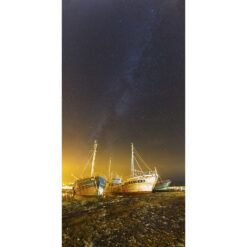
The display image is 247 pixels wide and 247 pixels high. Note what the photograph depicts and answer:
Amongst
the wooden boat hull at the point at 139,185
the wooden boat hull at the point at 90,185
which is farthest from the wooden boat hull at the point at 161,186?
the wooden boat hull at the point at 90,185

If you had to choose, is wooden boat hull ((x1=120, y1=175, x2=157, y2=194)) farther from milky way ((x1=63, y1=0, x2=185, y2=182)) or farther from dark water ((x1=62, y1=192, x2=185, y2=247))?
milky way ((x1=63, y1=0, x2=185, y2=182))

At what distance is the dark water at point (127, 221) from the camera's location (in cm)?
311

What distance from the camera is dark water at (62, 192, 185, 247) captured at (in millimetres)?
3106

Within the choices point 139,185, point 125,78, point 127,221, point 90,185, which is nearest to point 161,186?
point 139,185

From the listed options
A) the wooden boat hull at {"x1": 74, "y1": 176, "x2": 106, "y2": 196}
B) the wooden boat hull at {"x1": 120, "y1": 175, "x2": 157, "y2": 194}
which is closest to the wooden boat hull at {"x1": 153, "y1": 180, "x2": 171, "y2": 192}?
the wooden boat hull at {"x1": 120, "y1": 175, "x2": 157, "y2": 194}

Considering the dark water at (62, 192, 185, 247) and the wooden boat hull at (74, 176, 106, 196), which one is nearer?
the dark water at (62, 192, 185, 247)

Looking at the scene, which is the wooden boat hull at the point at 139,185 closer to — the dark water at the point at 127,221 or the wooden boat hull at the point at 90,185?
the dark water at the point at 127,221

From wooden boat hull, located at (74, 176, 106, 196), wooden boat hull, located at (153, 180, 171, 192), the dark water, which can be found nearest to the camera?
the dark water

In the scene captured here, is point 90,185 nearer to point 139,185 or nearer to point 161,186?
point 139,185

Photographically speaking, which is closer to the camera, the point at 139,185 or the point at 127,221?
the point at 127,221

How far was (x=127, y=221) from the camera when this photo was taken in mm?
3152
